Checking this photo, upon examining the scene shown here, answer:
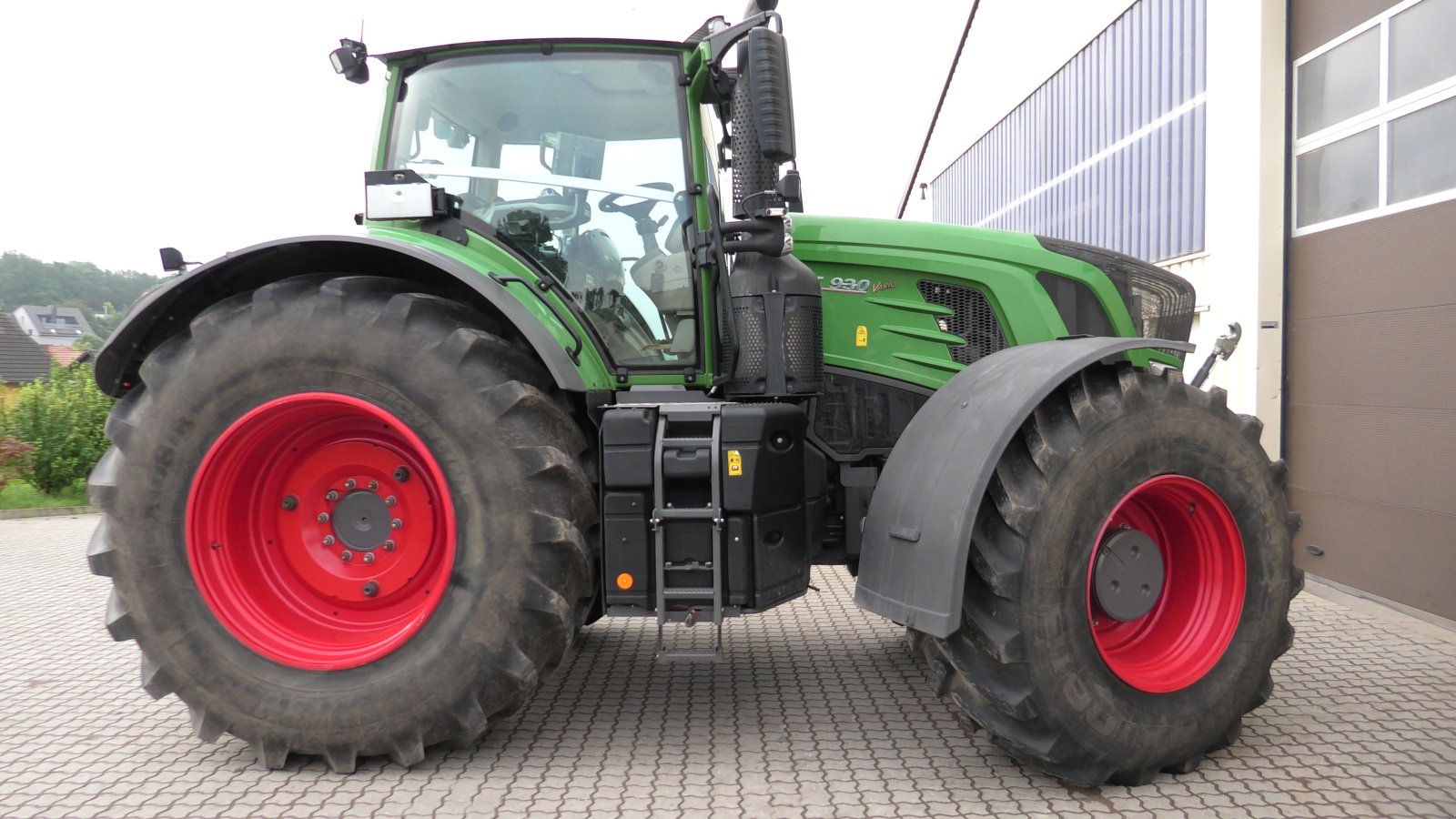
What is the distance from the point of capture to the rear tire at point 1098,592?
8.13ft

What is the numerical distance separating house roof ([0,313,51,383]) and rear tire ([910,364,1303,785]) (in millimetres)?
31798

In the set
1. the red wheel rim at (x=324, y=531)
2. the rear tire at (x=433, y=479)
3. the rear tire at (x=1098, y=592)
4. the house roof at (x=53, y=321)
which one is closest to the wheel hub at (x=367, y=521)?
the red wheel rim at (x=324, y=531)

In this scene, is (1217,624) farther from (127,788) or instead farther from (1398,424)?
(127,788)

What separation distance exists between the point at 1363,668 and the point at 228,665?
417 cm

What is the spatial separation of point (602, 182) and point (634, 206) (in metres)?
0.14

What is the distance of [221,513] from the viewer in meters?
2.75

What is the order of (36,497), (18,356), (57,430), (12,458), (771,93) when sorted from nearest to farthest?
(771,93) < (12,458) < (57,430) < (36,497) < (18,356)

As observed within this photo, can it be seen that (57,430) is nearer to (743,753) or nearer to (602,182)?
(602,182)

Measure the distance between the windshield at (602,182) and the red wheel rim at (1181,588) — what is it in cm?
161

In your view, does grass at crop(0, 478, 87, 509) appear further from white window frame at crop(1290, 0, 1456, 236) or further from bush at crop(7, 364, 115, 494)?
white window frame at crop(1290, 0, 1456, 236)

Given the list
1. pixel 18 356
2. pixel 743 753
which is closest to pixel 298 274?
pixel 743 753

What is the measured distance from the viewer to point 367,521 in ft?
9.34

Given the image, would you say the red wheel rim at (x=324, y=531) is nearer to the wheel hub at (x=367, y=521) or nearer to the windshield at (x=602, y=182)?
the wheel hub at (x=367, y=521)

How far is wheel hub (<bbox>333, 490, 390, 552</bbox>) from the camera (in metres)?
2.85
